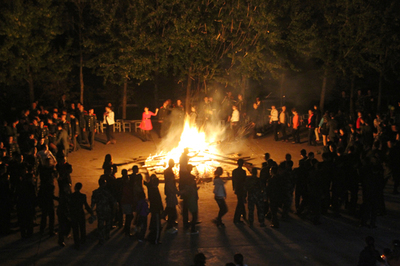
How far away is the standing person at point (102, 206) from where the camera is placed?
27.1 ft

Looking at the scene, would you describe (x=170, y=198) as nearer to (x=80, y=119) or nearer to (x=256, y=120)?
(x=80, y=119)

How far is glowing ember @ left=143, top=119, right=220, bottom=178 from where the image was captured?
544 inches

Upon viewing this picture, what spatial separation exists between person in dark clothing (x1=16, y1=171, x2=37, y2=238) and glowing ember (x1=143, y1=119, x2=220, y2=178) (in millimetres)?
5278

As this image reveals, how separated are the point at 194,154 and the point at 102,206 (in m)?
7.24

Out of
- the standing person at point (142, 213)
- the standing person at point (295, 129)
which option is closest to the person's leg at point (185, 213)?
the standing person at point (142, 213)

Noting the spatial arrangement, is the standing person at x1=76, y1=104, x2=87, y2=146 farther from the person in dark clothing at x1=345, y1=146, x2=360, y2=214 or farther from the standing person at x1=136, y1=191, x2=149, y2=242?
the person in dark clothing at x1=345, y1=146, x2=360, y2=214

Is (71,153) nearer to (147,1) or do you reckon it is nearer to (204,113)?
(204,113)

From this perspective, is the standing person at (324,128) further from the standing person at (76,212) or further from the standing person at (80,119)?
the standing person at (76,212)

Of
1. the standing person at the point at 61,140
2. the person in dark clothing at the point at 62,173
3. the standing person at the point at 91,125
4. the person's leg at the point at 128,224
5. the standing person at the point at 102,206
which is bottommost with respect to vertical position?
the person's leg at the point at 128,224

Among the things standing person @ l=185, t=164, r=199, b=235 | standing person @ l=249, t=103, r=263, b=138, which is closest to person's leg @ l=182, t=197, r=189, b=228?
standing person @ l=185, t=164, r=199, b=235

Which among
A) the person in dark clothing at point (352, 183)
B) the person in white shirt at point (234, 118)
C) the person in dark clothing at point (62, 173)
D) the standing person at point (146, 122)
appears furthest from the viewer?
the person in white shirt at point (234, 118)

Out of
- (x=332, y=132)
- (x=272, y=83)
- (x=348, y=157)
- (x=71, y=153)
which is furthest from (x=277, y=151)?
(x=272, y=83)

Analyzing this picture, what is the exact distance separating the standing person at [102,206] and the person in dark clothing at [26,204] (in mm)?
1398

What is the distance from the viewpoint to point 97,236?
854 centimetres
